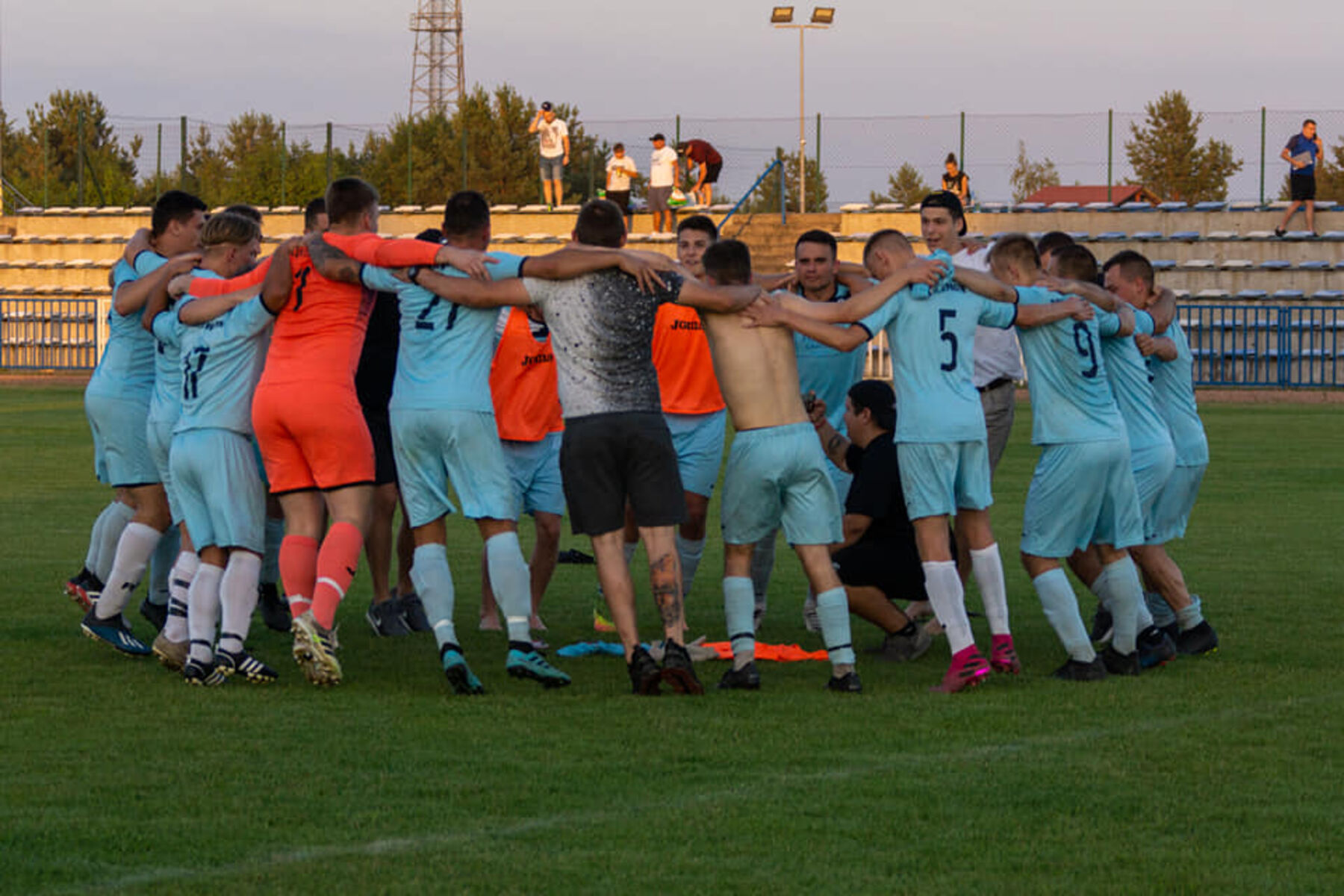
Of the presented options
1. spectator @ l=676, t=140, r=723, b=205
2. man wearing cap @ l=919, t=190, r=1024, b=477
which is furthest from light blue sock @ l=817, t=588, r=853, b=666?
spectator @ l=676, t=140, r=723, b=205

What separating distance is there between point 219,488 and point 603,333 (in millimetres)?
1931

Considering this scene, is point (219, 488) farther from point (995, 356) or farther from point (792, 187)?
point (792, 187)

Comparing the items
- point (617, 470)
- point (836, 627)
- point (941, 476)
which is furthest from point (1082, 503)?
point (617, 470)

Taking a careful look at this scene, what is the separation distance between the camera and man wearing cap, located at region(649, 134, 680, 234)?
119 feet

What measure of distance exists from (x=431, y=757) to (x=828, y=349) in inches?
167

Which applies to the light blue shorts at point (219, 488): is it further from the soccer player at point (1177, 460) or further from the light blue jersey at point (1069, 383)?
the soccer player at point (1177, 460)

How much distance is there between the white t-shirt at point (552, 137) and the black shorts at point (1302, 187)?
50.7 ft

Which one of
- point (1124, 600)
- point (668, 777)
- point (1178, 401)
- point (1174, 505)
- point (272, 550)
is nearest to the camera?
point (668, 777)

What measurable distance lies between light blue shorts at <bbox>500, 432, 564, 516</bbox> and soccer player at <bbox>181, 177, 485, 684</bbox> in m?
1.73

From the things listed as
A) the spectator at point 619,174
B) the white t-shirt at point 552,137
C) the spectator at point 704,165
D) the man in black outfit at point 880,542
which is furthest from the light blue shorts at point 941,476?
the spectator at point 704,165

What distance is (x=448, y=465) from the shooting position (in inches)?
302

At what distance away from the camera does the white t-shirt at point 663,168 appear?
119 feet

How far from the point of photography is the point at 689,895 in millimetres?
4641

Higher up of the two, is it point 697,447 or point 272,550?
point 697,447
